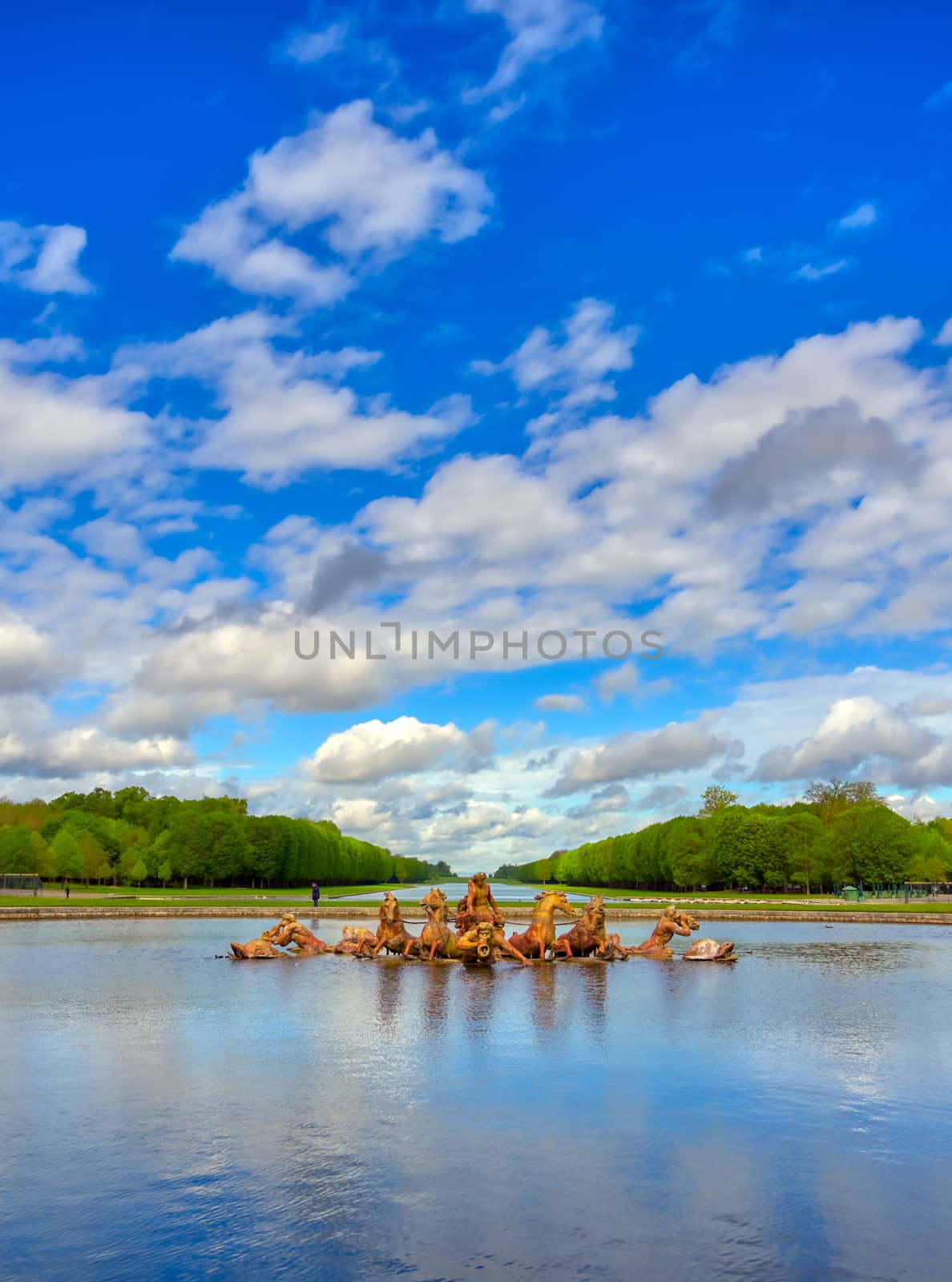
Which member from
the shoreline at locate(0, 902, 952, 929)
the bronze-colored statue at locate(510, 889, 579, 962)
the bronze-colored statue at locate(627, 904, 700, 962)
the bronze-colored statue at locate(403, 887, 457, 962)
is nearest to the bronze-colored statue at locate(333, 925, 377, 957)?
the bronze-colored statue at locate(403, 887, 457, 962)

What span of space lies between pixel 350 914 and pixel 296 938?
1021 inches

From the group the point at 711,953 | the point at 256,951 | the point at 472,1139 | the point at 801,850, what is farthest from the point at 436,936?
the point at 801,850

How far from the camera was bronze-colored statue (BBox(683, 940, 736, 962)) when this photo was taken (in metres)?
30.6

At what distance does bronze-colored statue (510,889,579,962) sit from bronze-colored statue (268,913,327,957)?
21.5 ft

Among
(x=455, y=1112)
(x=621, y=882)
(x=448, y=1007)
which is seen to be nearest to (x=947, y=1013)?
(x=448, y=1007)

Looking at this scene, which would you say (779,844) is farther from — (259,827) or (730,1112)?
(730,1112)

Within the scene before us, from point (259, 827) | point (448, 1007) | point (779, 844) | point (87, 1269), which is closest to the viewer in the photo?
point (87, 1269)

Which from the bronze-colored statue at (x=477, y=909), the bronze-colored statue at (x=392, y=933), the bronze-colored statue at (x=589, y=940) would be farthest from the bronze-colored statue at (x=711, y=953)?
the bronze-colored statue at (x=392, y=933)

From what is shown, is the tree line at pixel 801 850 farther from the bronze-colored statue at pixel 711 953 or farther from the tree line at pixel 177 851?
the bronze-colored statue at pixel 711 953

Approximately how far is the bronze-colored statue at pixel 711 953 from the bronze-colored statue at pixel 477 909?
19.2 ft

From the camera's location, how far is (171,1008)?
63.8ft

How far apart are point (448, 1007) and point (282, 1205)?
11891 mm

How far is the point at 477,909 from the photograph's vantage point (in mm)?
30016

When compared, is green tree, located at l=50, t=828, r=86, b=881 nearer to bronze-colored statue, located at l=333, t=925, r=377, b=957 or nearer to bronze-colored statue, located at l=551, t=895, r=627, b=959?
bronze-colored statue, located at l=333, t=925, r=377, b=957
